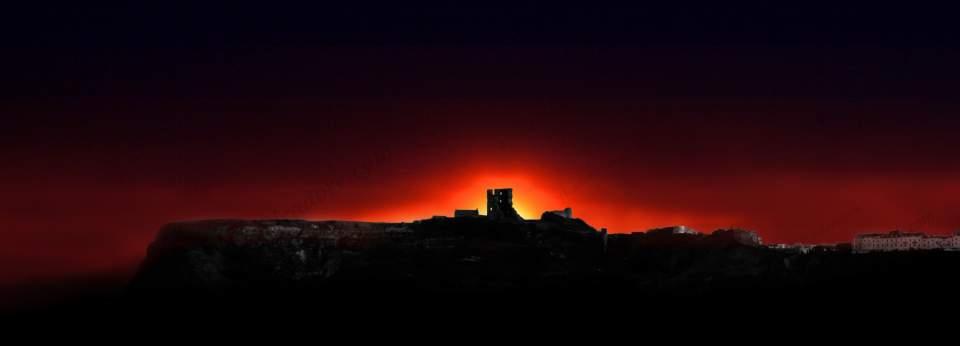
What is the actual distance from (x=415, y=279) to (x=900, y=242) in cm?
6945

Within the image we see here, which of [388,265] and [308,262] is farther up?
[308,262]

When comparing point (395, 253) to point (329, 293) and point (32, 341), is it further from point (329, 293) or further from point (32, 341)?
point (32, 341)

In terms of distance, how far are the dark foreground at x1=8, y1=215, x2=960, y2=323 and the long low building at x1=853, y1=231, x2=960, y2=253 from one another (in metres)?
15.7

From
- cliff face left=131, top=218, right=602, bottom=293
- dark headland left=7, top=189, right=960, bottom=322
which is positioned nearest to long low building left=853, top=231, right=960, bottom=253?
dark headland left=7, top=189, right=960, bottom=322

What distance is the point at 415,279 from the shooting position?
19462 centimetres

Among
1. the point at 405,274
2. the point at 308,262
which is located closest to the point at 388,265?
the point at 405,274

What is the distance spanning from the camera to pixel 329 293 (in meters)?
191

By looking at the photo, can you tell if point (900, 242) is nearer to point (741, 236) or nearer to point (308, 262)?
point (741, 236)

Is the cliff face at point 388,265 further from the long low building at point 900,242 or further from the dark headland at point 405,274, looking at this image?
the long low building at point 900,242

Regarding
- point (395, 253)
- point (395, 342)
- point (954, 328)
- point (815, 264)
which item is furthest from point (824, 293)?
point (395, 253)

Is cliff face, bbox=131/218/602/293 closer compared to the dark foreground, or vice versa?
the dark foreground

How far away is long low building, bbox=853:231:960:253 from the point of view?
183750 millimetres

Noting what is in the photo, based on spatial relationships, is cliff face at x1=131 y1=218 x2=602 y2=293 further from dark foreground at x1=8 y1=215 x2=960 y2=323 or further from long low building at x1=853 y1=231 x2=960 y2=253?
long low building at x1=853 y1=231 x2=960 y2=253

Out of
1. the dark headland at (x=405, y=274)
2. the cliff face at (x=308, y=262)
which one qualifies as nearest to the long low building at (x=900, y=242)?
the dark headland at (x=405, y=274)
